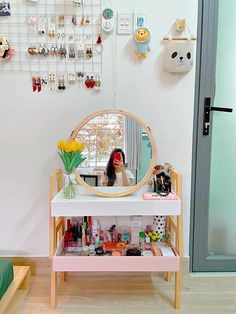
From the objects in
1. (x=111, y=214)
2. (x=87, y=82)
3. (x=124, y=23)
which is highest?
(x=124, y=23)

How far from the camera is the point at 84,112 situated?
1830 mm

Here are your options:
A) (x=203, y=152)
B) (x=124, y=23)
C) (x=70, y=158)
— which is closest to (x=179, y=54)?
(x=124, y=23)

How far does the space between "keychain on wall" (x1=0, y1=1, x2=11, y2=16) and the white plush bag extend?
936 mm

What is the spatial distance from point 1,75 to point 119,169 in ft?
2.95

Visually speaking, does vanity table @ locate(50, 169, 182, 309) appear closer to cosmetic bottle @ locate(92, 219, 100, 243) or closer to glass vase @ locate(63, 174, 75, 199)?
glass vase @ locate(63, 174, 75, 199)

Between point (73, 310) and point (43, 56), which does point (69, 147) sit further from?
point (73, 310)

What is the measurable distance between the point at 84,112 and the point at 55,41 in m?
0.45

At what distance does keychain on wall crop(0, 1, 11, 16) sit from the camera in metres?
1.74

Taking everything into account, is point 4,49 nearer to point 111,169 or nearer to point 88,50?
point 88,50

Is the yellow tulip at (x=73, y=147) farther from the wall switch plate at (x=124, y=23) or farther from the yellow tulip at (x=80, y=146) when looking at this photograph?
the wall switch plate at (x=124, y=23)

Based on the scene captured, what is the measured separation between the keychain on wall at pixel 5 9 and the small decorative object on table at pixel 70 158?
83 centimetres

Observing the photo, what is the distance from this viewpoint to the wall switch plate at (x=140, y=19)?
176cm

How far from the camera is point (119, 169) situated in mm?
1750

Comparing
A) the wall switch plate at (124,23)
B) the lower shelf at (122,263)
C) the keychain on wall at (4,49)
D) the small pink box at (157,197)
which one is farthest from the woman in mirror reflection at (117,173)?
the keychain on wall at (4,49)
